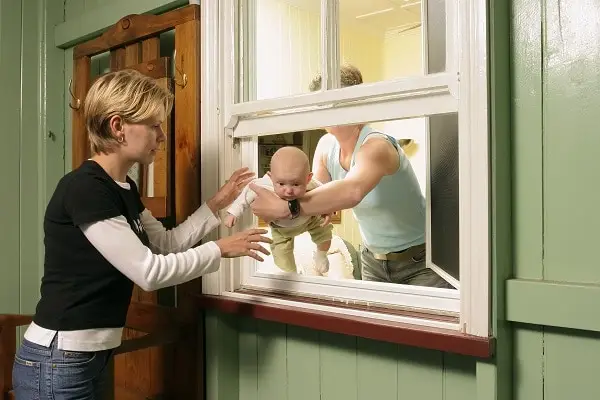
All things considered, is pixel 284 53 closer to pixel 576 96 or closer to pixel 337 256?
pixel 337 256

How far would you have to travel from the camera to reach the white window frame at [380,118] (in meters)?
1.21

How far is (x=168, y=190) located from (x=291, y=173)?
50 centimetres

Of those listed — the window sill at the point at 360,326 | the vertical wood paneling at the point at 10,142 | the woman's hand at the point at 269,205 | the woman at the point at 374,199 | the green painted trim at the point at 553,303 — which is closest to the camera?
the green painted trim at the point at 553,303

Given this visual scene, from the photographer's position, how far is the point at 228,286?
1.77 metres

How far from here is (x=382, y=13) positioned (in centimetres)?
151

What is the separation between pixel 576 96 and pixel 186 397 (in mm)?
1389

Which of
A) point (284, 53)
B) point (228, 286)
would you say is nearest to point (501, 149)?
point (284, 53)

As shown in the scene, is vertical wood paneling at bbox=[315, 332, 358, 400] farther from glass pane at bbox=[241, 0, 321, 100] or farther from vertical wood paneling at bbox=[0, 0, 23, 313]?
vertical wood paneling at bbox=[0, 0, 23, 313]

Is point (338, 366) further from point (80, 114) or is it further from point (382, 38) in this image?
point (80, 114)

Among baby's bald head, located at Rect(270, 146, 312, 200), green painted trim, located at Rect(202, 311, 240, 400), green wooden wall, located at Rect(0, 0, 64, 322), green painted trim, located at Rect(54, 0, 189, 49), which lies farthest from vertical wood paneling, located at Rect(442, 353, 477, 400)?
green wooden wall, located at Rect(0, 0, 64, 322)

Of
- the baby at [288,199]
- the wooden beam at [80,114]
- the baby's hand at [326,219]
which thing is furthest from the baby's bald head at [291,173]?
the wooden beam at [80,114]

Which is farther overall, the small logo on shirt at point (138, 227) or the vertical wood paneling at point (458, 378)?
the small logo on shirt at point (138, 227)

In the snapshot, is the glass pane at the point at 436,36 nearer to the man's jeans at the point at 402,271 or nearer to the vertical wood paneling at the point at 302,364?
the man's jeans at the point at 402,271

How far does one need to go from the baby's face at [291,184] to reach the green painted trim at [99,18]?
2.32 feet
